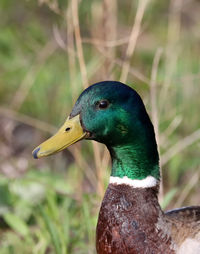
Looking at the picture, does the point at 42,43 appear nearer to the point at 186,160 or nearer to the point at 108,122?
the point at 186,160

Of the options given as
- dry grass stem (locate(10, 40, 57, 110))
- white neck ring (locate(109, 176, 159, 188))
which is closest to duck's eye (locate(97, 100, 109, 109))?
white neck ring (locate(109, 176, 159, 188))

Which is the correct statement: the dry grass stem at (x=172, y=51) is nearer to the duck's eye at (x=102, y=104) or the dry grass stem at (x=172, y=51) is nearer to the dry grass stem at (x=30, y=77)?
the dry grass stem at (x=30, y=77)

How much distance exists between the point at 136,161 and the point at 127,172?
56mm

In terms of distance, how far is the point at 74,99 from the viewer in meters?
3.85

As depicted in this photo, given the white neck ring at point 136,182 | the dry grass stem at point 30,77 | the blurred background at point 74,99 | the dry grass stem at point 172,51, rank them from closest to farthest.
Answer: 1. the white neck ring at point 136,182
2. the blurred background at point 74,99
3. the dry grass stem at point 172,51
4. the dry grass stem at point 30,77

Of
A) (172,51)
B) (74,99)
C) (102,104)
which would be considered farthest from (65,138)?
(172,51)

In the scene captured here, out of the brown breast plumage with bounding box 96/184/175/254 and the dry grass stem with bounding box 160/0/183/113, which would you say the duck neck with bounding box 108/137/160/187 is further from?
the dry grass stem with bounding box 160/0/183/113

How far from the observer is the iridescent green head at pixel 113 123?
2596 mm

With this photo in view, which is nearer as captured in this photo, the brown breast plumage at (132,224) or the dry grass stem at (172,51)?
the brown breast plumage at (132,224)

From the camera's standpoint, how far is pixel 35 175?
4047 mm

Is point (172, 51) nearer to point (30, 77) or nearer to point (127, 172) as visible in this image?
point (30, 77)

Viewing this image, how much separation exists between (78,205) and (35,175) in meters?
0.45

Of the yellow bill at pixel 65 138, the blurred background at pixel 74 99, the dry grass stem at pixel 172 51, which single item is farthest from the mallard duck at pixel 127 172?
the dry grass stem at pixel 172 51

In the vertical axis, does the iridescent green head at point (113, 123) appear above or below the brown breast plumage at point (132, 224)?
above
